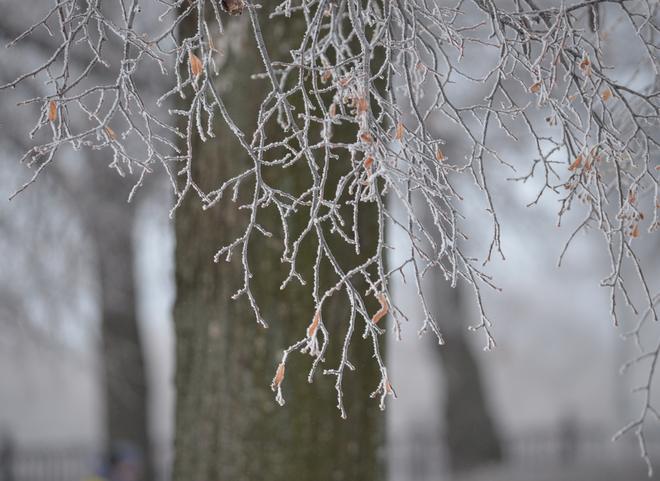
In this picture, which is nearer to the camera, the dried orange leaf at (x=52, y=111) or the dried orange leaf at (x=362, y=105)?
the dried orange leaf at (x=362, y=105)

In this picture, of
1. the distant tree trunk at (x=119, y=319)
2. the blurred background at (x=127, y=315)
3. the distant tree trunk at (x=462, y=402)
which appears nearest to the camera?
the blurred background at (x=127, y=315)

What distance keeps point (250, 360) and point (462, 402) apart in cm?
834

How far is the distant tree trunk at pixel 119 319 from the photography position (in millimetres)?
7824

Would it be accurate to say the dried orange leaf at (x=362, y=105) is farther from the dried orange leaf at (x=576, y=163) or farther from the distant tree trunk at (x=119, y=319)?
the distant tree trunk at (x=119, y=319)

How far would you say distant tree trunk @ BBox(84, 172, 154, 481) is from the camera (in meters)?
7.82

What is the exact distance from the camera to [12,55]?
21.0 ft

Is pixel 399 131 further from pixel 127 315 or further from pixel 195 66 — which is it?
pixel 127 315

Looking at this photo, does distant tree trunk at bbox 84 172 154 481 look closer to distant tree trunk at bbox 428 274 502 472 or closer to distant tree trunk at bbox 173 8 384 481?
distant tree trunk at bbox 428 274 502 472

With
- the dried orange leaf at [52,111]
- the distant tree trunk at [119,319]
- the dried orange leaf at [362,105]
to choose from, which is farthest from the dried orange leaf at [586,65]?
the distant tree trunk at [119,319]

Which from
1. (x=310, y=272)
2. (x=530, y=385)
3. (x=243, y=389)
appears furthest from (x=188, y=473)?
(x=530, y=385)

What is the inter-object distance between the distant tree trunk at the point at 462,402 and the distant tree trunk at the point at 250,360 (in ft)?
24.2

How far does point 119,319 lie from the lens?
966 centimetres

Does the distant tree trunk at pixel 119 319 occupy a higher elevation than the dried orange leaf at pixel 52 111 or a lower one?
higher

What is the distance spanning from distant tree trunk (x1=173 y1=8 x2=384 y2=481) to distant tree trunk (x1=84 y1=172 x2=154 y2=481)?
417 centimetres
